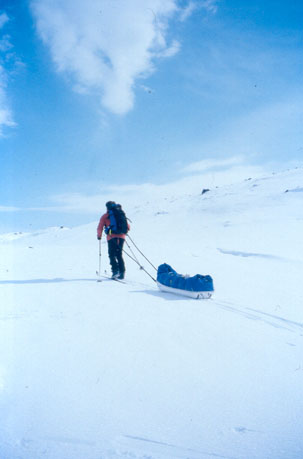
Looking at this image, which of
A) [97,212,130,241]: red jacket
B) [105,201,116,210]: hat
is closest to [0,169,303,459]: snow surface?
[97,212,130,241]: red jacket

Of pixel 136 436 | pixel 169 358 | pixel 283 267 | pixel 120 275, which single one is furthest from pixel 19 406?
pixel 283 267

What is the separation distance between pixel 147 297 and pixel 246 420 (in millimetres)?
3294

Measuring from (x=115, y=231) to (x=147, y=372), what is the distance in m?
4.77

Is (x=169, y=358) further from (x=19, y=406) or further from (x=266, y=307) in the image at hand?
(x=266, y=307)

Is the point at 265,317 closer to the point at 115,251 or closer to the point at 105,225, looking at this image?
the point at 115,251

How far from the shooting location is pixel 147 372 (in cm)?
255

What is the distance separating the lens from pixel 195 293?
202 inches

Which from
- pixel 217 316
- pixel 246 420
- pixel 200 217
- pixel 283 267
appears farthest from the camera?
pixel 200 217

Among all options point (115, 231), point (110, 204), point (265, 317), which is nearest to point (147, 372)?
point (265, 317)

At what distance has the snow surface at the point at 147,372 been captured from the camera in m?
1.79

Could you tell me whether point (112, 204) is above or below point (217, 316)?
above

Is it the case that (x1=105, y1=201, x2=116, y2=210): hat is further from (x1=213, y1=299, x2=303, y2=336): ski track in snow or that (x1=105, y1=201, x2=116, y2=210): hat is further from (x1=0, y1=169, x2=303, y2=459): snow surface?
(x1=213, y1=299, x2=303, y2=336): ski track in snow

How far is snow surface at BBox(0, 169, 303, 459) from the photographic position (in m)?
1.79

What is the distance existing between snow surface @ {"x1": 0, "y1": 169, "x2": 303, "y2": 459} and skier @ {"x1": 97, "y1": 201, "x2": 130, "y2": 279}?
705 mm
